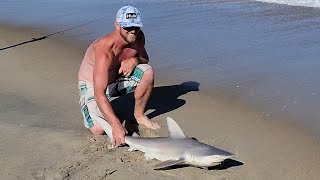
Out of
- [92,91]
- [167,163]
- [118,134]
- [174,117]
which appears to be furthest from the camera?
[174,117]

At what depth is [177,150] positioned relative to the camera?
12.6 ft

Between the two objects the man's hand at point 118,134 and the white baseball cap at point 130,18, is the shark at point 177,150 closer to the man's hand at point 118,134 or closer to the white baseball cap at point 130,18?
the man's hand at point 118,134

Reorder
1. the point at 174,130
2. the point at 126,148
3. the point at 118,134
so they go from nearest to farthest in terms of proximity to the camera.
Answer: the point at 174,130, the point at 118,134, the point at 126,148

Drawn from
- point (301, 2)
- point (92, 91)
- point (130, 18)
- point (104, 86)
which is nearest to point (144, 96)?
point (92, 91)

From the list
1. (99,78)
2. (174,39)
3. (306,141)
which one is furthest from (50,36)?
(306,141)

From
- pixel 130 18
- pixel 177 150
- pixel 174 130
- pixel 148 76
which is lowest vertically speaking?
pixel 177 150

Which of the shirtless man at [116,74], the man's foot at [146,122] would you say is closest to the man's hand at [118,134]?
the shirtless man at [116,74]

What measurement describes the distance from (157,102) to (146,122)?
2.31 ft

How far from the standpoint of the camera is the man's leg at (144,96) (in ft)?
15.5

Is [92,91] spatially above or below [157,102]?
above

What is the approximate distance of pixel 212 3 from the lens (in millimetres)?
11492

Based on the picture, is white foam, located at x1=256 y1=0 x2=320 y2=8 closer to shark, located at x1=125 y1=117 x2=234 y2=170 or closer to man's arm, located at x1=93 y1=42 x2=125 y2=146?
man's arm, located at x1=93 y1=42 x2=125 y2=146

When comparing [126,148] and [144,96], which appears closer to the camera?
[126,148]

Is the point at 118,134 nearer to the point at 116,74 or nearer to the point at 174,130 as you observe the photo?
the point at 174,130
